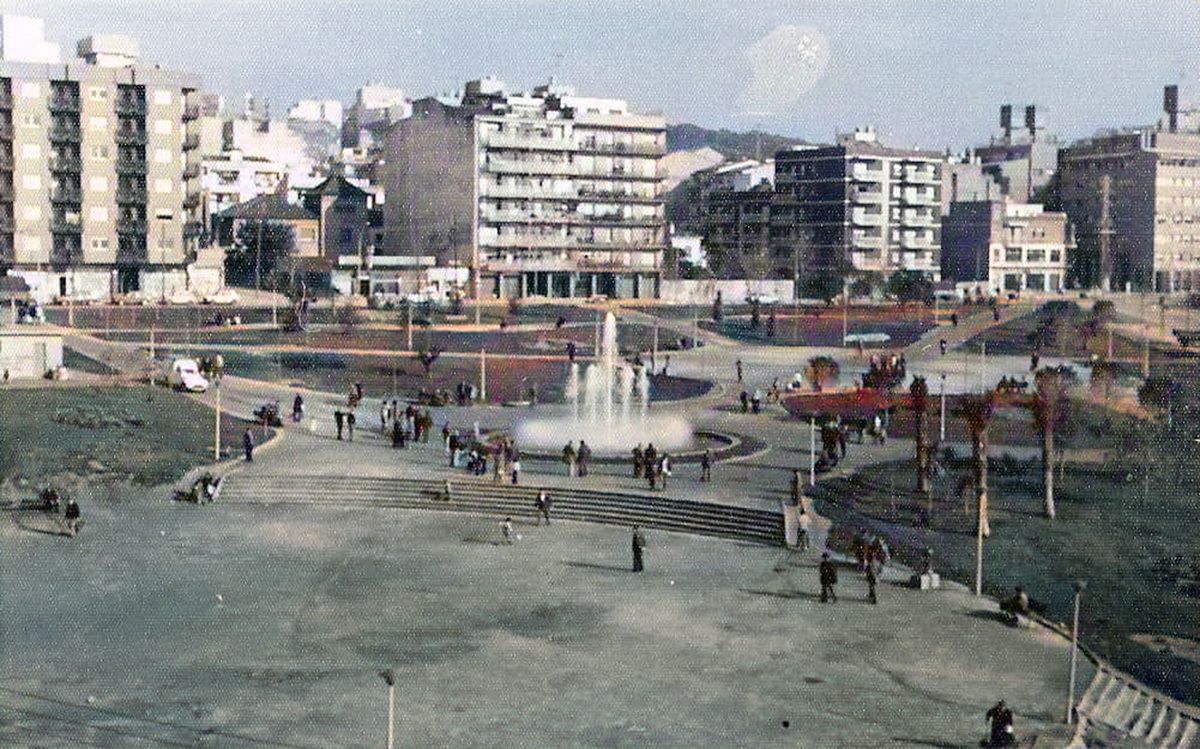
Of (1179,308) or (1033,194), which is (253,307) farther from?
(1033,194)

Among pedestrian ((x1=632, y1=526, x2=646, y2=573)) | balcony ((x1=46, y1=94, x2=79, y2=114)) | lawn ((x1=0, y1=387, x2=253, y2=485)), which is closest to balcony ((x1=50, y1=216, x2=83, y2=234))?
balcony ((x1=46, y1=94, x2=79, y2=114))

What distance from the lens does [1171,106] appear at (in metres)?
161

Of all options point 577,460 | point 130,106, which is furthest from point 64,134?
point 577,460

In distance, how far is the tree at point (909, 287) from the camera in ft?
422

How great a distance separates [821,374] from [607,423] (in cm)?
1806

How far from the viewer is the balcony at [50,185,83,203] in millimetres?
106562

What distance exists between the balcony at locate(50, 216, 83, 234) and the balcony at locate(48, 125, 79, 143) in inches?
208

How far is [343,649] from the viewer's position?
2844cm

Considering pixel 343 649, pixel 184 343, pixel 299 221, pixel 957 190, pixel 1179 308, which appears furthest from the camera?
pixel 957 190

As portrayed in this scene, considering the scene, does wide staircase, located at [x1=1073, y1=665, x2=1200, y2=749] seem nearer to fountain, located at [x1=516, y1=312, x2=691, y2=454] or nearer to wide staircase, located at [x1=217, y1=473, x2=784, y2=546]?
wide staircase, located at [x1=217, y1=473, x2=784, y2=546]

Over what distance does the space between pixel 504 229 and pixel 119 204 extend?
29.7 m

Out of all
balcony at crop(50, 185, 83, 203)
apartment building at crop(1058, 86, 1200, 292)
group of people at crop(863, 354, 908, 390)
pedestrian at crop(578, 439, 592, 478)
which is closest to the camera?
pedestrian at crop(578, 439, 592, 478)

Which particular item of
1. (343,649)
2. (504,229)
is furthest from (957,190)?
(343,649)

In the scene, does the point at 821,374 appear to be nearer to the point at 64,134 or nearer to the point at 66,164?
the point at 66,164
